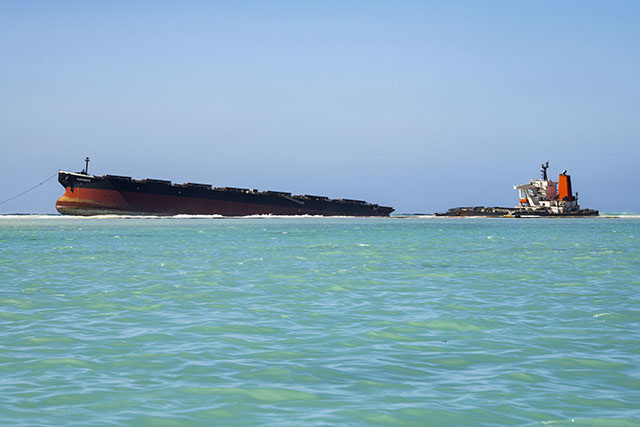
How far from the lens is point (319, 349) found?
9.27 metres

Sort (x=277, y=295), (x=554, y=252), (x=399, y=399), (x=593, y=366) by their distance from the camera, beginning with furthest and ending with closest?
(x=554, y=252)
(x=277, y=295)
(x=593, y=366)
(x=399, y=399)

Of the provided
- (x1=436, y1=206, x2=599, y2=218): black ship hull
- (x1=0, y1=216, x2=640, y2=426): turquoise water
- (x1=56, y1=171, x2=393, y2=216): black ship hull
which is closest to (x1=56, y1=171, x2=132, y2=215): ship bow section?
(x1=56, y1=171, x2=393, y2=216): black ship hull

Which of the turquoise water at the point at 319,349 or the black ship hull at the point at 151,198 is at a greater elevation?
the black ship hull at the point at 151,198

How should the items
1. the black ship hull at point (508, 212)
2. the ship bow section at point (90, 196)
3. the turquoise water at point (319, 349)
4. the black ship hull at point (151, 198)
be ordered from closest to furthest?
the turquoise water at point (319, 349) → the ship bow section at point (90, 196) → the black ship hull at point (151, 198) → the black ship hull at point (508, 212)

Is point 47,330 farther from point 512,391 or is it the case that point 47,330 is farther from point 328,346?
point 512,391

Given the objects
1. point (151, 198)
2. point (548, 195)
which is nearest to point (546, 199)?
point (548, 195)

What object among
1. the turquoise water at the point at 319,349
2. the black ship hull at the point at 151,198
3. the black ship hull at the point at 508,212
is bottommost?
the turquoise water at the point at 319,349

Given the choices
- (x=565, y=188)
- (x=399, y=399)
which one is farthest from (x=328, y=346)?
(x=565, y=188)

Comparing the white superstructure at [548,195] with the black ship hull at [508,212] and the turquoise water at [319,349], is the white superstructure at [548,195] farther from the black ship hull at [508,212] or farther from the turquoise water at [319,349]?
the turquoise water at [319,349]

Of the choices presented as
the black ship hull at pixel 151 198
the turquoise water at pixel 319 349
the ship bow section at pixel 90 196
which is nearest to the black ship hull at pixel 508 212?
the black ship hull at pixel 151 198

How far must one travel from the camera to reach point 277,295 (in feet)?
50.1

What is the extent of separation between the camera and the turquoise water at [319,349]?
6516 mm

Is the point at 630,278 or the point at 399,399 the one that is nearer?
the point at 399,399

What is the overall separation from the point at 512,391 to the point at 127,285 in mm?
12348
